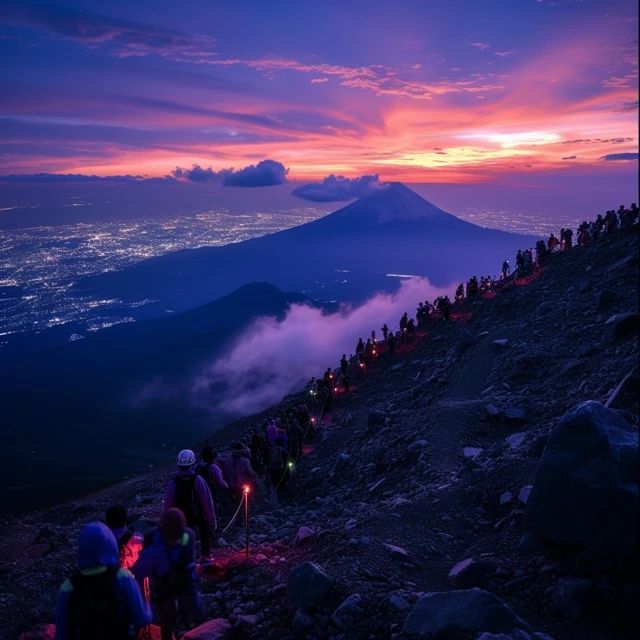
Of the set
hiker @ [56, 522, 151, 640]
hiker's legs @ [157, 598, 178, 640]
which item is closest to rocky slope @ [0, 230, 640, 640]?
hiker's legs @ [157, 598, 178, 640]

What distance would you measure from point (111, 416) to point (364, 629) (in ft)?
239

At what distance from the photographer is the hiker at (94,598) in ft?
11.2

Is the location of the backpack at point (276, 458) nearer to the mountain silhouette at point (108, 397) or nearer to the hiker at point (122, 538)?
the hiker at point (122, 538)

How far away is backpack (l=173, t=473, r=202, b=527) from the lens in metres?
6.40

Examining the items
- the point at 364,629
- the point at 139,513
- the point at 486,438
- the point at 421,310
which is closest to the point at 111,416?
the point at 421,310

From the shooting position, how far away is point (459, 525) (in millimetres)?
7422

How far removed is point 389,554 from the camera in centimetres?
640

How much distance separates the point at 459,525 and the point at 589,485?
2989 millimetres

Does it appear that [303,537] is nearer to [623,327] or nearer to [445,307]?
[623,327]

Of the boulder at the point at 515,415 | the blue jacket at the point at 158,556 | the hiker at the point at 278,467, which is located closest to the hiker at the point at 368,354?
the hiker at the point at 278,467

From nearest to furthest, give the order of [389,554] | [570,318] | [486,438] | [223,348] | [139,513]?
[389,554]
[486,438]
[139,513]
[570,318]
[223,348]

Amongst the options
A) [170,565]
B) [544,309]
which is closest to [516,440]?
[170,565]

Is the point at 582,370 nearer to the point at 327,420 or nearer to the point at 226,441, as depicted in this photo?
the point at 327,420

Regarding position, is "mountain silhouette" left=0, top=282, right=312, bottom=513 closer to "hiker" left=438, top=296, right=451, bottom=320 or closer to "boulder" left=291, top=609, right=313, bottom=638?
"hiker" left=438, top=296, right=451, bottom=320
